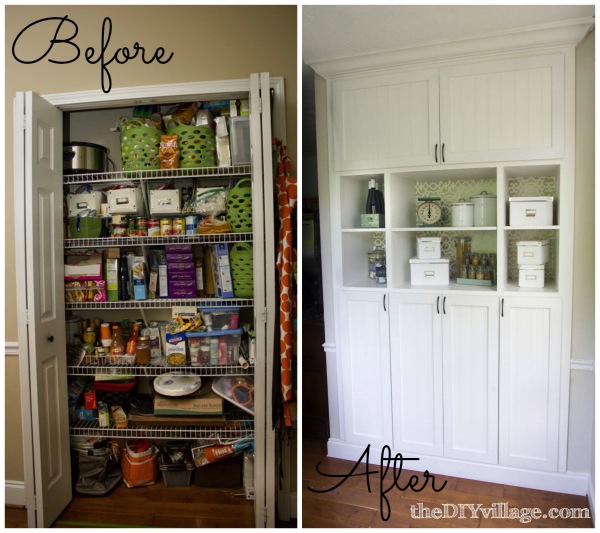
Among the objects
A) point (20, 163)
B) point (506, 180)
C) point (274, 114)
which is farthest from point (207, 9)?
point (506, 180)

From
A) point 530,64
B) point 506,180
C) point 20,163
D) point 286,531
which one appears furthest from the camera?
point 506,180

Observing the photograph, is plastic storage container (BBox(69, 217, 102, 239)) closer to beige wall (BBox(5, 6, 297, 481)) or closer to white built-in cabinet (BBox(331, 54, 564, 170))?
beige wall (BBox(5, 6, 297, 481))

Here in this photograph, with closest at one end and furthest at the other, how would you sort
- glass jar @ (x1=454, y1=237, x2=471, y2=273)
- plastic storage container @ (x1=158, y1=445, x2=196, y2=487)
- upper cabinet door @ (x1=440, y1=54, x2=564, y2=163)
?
upper cabinet door @ (x1=440, y1=54, x2=564, y2=163) → plastic storage container @ (x1=158, y1=445, x2=196, y2=487) → glass jar @ (x1=454, y1=237, x2=471, y2=273)

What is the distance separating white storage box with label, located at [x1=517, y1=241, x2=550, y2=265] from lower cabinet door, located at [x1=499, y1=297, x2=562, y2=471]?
0.15 m

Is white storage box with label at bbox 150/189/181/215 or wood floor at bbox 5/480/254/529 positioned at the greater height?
white storage box with label at bbox 150/189/181/215

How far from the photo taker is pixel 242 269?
184cm

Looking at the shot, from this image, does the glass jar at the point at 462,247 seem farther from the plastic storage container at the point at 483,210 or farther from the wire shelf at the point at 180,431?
the wire shelf at the point at 180,431

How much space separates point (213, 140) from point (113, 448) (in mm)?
1339

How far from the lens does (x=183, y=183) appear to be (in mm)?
2000

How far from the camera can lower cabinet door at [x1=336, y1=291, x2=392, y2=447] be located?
206 cm

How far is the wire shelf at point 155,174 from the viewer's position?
1.80 metres

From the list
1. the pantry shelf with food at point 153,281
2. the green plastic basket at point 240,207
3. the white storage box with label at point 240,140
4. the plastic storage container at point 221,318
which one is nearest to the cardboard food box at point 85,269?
the pantry shelf with food at point 153,281

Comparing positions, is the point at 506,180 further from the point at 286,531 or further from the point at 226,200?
the point at 286,531

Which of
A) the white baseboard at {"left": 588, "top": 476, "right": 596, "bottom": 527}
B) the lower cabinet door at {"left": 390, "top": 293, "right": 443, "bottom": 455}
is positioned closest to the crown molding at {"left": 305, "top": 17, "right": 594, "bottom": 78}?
the lower cabinet door at {"left": 390, "top": 293, "right": 443, "bottom": 455}
